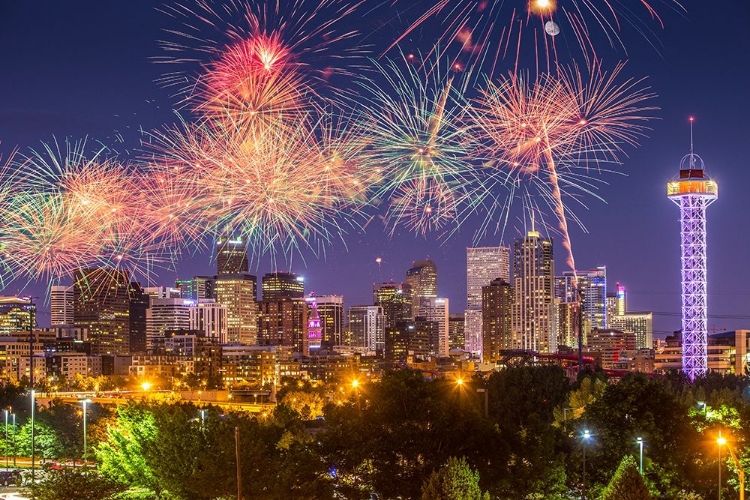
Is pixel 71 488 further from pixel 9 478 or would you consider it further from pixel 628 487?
pixel 9 478

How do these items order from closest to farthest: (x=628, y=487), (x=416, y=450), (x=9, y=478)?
(x=628, y=487)
(x=416, y=450)
(x=9, y=478)

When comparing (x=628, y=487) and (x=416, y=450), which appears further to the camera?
(x=416, y=450)

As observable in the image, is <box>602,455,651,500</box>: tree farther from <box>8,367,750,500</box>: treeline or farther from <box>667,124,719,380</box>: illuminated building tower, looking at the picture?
<box>667,124,719,380</box>: illuminated building tower

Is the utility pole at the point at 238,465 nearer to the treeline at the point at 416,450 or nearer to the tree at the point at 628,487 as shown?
→ the treeline at the point at 416,450

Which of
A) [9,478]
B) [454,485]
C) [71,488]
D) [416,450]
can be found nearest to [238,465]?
[71,488]

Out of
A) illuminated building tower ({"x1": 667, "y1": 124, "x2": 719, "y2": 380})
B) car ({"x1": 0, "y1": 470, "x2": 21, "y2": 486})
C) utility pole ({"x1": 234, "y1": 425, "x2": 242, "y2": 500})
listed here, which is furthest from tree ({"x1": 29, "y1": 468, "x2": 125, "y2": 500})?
illuminated building tower ({"x1": 667, "y1": 124, "x2": 719, "y2": 380})

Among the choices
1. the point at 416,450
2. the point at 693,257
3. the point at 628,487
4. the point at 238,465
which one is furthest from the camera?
the point at 693,257

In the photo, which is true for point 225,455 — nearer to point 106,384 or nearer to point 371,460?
point 371,460
